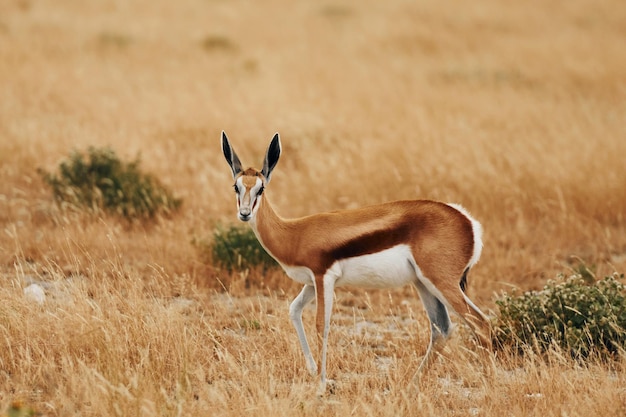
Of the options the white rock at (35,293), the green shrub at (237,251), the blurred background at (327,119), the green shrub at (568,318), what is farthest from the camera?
the blurred background at (327,119)

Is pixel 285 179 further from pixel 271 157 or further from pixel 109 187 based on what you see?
pixel 271 157

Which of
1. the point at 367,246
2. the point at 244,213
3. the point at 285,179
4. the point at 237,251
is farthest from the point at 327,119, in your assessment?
the point at 244,213

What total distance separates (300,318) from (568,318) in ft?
7.25

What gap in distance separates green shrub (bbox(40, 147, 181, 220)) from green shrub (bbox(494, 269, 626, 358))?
4.34m

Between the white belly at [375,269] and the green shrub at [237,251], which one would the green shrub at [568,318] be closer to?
the white belly at [375,269]

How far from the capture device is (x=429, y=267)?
5.44 m

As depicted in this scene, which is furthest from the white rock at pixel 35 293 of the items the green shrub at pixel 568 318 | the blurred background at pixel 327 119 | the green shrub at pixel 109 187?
the green shrub at pixel 568 318

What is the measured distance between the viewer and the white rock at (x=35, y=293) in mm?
6537

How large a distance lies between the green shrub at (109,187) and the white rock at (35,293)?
7.63ft

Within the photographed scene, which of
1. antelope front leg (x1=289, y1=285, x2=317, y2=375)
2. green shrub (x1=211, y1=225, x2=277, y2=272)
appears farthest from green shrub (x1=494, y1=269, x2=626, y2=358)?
green shrub (x1=211, y1=225, x2=277, y2=272)

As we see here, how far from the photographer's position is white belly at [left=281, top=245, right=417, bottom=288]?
5398 mm

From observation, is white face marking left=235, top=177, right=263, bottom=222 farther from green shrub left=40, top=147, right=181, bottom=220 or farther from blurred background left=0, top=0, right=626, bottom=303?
green shrub left=40, top=147, right=181, bottom=220

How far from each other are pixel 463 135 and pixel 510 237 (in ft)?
11.4

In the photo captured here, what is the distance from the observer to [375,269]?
17.7ft
